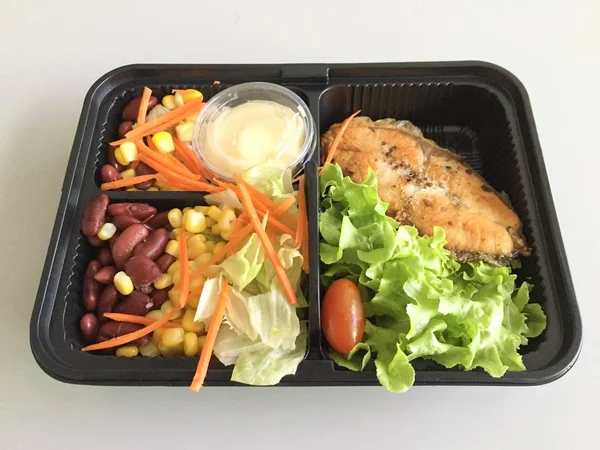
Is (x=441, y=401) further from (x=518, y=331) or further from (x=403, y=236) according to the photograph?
(x=403, y=236)

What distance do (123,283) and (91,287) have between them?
152 mm

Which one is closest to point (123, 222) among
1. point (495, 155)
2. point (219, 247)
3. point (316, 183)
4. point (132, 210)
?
point (132, 210)

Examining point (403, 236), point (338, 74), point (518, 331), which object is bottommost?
point (518, 331)

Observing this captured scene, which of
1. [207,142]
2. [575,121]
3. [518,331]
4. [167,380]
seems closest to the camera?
[167,380]

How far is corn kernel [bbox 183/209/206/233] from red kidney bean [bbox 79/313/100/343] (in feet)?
1.51

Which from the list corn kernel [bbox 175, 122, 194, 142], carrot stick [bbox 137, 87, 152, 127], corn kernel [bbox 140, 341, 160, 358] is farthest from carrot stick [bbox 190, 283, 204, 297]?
carrot stick [bbox 137, 87, 152, 127]

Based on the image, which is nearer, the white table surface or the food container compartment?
the food container compartment

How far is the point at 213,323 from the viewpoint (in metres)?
1.77

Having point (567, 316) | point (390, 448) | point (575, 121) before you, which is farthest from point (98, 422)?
point (575, 121)

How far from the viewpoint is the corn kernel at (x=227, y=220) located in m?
1.98

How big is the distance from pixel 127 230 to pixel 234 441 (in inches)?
33.2

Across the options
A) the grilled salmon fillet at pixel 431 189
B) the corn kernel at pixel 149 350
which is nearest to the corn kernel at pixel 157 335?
the corn kernel at pixel 149 350

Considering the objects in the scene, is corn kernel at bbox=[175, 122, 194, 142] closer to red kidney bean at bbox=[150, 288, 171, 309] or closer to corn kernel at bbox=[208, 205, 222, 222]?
corn kernel at bbox=[208, 205, 222, 222]

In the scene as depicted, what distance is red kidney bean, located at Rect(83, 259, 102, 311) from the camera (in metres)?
1.94
